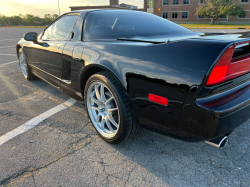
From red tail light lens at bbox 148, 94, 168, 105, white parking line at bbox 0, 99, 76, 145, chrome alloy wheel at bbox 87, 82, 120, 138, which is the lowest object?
white parking line at bbox 0, 99, 76, 145

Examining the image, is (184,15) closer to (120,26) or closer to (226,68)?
(120,26)

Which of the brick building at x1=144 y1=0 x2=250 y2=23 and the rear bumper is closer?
the rear bumper

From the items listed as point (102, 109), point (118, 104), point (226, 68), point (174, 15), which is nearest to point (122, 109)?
point (118, 104)

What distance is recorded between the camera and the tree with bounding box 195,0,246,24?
44.6m

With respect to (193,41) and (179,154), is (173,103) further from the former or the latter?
(179,154)

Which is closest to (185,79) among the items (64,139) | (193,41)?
(193,41)

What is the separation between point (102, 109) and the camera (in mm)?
2271

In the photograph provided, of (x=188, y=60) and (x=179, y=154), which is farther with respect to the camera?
(x=179, y=154)

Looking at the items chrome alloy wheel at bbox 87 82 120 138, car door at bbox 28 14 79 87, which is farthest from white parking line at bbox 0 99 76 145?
chrome alloy wheel at bbox 87 82 120 138

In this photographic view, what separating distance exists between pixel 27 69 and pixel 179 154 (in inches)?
142

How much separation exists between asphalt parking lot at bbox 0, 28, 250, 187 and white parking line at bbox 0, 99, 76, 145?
0.18ft

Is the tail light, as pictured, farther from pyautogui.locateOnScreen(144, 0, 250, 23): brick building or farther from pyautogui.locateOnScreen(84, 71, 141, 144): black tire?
pyautogui.locateOnScreen(144, 0, 250, 23): brick building

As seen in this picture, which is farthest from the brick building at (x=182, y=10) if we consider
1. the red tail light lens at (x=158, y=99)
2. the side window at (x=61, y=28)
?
the red tail light lens at (x=158, y=99)

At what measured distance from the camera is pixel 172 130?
63.0 inches
